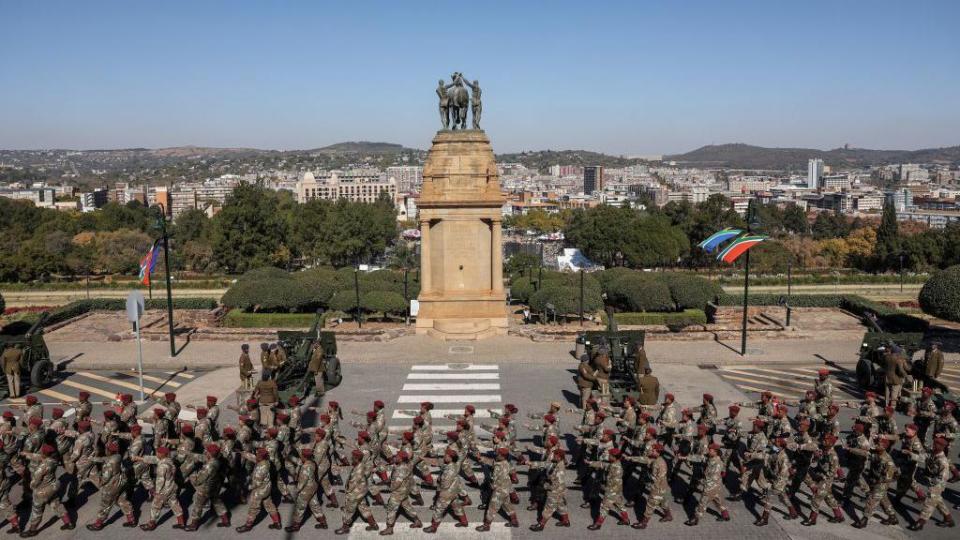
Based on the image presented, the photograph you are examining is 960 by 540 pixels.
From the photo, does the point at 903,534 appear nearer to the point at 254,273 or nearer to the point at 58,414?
the point at 58,414

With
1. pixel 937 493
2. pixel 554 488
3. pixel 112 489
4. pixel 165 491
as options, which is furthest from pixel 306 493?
pixel 937 493

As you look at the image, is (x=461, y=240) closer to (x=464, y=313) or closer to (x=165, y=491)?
(x=464, y=313)

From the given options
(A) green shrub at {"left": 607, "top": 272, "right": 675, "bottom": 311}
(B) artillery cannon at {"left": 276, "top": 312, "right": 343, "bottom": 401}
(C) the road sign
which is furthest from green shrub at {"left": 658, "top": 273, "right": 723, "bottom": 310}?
(C) the road sign

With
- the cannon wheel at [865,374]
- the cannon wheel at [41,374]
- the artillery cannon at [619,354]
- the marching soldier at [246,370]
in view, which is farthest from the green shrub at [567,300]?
the cannon wheel at [41,374]

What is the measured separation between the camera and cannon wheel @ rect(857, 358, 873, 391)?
2172 cm

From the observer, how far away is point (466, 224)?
28812 mm

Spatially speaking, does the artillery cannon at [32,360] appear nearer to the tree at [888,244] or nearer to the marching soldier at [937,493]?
the marching soldier at [937,493]

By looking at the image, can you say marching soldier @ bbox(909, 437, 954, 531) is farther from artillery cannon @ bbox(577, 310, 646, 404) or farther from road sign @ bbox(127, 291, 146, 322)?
road sign @ bbox(127, 291, 146, 322)

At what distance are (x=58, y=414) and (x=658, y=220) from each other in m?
63.1

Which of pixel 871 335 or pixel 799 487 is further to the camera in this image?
pixel 871 335

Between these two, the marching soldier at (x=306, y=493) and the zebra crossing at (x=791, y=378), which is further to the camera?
the zebra crossing at (x=791, y=378)

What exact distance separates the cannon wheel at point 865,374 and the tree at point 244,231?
150ft

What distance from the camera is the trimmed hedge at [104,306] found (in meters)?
32.5

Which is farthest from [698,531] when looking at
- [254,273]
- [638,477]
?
[254,273]
